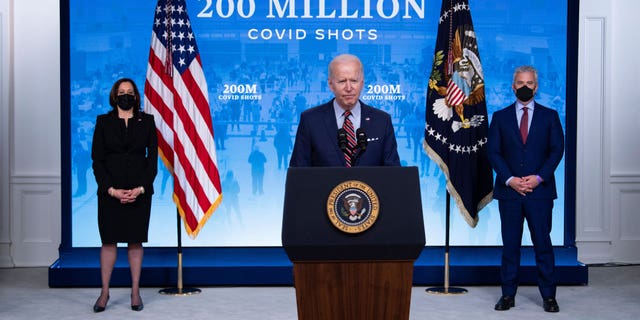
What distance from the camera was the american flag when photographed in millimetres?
6438

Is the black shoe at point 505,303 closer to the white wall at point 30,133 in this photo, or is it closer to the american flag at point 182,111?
the american flag at point 182,111

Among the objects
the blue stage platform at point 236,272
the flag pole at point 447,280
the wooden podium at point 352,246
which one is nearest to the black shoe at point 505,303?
the flag pole at point 447,280

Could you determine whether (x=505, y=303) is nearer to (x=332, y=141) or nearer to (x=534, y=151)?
(x=534, y=151)

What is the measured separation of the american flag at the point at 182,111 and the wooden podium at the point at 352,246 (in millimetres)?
3781

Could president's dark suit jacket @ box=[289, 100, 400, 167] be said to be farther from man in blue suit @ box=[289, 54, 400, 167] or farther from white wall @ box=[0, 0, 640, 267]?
white wall @ box=[0, 0, 640, 267]

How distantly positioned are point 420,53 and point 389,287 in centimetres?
453

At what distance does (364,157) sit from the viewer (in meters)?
3.28

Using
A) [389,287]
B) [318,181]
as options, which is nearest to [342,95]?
[318,181]

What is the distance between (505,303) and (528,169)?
3.09 ft

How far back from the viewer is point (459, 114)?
6.50m

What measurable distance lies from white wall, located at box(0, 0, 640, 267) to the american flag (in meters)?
1.77

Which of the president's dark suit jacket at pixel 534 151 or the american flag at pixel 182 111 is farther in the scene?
the american flag at pixel 182 111

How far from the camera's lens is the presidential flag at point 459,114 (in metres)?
6.46

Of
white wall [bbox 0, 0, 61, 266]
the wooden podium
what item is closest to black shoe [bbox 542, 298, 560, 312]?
the wooden podium
